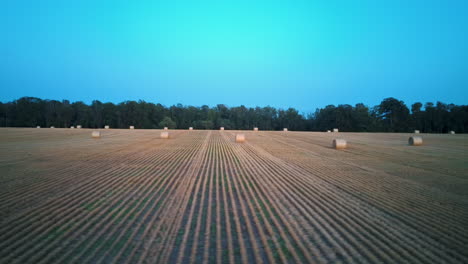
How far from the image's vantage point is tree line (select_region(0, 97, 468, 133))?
3317 inches

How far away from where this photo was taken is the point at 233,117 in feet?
351

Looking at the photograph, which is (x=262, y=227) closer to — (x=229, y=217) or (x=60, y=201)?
(x=229, y=217)

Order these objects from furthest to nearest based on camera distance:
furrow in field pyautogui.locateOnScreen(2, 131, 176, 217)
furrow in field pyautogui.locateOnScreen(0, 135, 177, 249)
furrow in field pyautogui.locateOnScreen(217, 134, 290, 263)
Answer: furrow in field pyautogui.locateOnScreen(2, 131, 176, 217), furrow in field pyautogui.locateOnScreen(0, 135, 177, 249), furrow in field pyautogui.locateOnScreen(217, 134, 290, 263)

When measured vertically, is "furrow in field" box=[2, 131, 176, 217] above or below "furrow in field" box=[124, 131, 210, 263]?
above

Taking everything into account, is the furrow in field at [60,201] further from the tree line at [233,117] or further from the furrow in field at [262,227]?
the tree line at [233,117]

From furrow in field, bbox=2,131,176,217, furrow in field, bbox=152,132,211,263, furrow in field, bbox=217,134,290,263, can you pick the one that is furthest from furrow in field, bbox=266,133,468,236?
furrow in field, bbox=2,131,176,217

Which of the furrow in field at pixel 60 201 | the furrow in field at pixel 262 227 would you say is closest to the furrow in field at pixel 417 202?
the furrow in field at pixel 262 227

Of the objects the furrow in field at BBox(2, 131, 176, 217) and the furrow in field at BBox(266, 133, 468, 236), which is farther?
the furrow in field at BBox(2, 131, 176, 217)

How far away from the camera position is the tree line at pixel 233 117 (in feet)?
276

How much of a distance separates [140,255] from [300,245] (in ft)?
8.24

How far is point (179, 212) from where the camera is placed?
5645mm

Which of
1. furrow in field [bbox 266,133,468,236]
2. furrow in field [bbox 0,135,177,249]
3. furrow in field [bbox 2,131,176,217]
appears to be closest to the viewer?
furrow in field [bbox 0,135,177,249]

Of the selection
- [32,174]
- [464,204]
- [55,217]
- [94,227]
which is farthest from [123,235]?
[464,204]

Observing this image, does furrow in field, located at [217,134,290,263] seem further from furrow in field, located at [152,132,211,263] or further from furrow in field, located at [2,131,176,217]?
furrow in field, located at [2,131,176,217]
